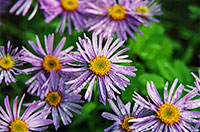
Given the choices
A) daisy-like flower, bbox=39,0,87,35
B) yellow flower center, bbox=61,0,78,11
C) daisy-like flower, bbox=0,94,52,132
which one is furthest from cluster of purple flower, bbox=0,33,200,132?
yellow flower center, bbox=61,0,78,11

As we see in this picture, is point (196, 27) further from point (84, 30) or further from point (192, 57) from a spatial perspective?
point (84, 30)

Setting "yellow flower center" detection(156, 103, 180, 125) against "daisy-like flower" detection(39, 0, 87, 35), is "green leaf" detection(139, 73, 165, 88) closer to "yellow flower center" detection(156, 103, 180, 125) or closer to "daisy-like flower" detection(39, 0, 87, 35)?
"yellow flower center" detection(156, 103, 180, 125)

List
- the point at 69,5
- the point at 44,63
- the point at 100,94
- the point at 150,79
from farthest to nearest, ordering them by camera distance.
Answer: the point at 69,5
the point at 150,79
the point at 44,63
the point at 100,94

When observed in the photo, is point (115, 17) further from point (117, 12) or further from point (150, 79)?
point (150, 79)

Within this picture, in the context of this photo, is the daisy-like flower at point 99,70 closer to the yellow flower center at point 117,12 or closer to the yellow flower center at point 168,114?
the yellow flower center at point 168,114

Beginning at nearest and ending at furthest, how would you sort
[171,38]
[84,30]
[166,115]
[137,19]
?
1. [166,115]
2. [137,19]
3. [84,30]
4. [171,38]

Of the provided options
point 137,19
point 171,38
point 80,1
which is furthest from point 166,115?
point 171,38

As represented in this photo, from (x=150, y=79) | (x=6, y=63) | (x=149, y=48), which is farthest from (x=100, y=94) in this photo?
(x=149, y=48)
